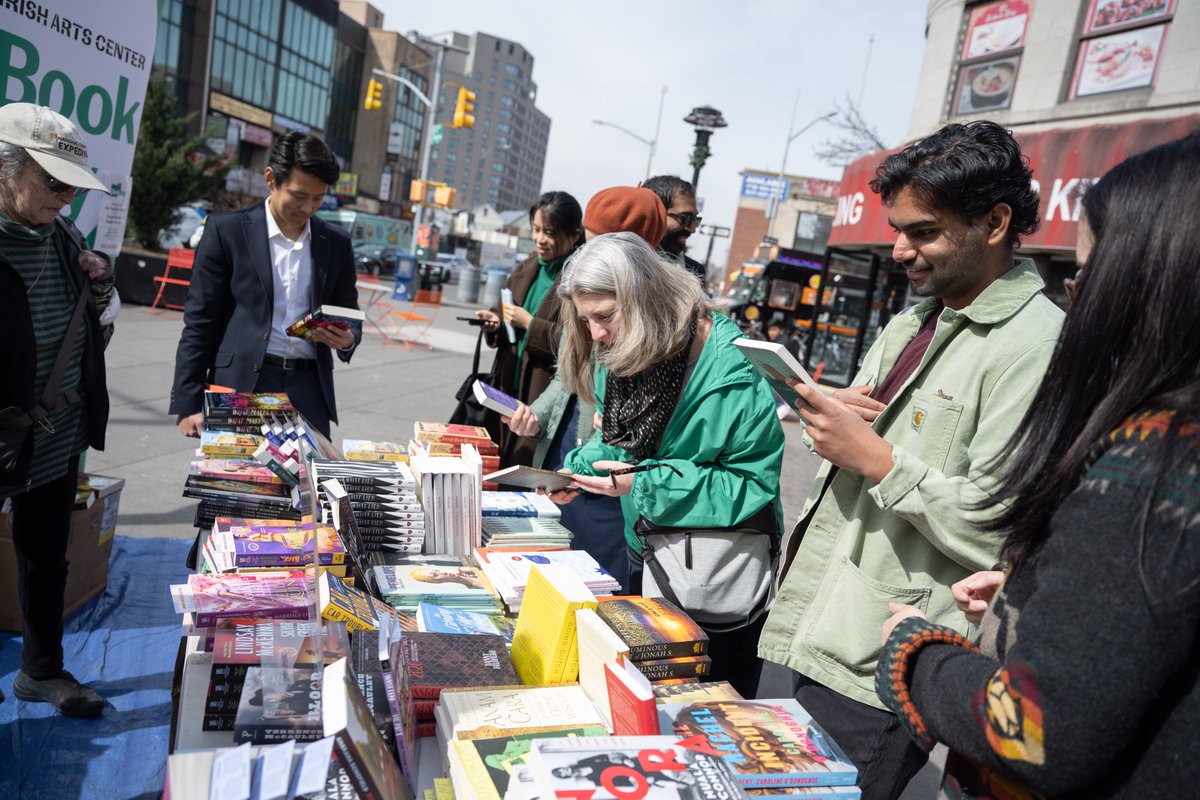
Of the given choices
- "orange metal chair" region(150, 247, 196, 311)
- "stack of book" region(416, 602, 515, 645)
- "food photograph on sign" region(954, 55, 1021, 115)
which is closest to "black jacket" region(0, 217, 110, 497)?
"stack of book" region(416, 602, 515, 645)

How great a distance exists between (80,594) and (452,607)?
8.23 ft

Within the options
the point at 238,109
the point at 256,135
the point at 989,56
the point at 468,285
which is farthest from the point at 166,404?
the point at 256,135

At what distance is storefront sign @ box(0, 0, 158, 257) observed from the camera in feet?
10.4

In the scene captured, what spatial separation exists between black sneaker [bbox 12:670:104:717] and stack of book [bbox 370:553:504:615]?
142cm

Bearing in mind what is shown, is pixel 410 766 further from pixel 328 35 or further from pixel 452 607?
pixel 328 35

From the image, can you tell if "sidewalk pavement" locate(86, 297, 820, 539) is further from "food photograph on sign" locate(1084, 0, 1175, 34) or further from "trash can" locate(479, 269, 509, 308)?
"trash can" locate(479, 269, 509, 308)

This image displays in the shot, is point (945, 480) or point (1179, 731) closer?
point (1179, 731)

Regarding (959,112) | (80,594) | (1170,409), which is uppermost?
(959,112)

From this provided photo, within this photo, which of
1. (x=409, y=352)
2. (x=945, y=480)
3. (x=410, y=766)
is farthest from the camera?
(x=409, y=352)

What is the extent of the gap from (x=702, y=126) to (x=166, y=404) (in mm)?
8326

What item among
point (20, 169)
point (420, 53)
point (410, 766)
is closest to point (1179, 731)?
point (410, 766)

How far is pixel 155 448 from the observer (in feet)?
20.1

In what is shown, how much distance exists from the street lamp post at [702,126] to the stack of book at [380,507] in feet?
31.2

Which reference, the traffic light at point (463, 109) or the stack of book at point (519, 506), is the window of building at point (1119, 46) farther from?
the traffic light at point (463, 109)
